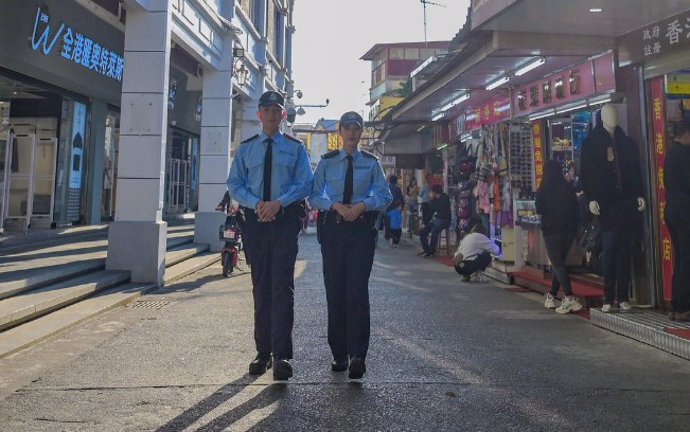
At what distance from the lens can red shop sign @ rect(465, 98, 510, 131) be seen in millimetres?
9273

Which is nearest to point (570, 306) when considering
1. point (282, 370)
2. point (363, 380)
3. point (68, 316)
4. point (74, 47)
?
point (363, 380)

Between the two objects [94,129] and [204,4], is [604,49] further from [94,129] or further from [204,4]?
[94,129]

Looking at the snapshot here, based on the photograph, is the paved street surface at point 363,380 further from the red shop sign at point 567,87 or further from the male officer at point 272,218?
the red shop sign at point 567,87

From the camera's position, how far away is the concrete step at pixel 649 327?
4.26m

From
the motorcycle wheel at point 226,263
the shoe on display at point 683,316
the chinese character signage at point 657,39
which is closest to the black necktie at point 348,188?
the shoe on display at point 683,316

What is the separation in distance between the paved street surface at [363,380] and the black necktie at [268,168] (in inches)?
53.4

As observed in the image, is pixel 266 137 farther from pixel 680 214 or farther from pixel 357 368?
pixel 680 214

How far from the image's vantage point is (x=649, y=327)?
4633 millimetres

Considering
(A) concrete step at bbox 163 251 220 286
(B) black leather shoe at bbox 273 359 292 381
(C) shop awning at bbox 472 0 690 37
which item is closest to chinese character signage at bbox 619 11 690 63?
(C) shop awning at bbox 472 0 690 37

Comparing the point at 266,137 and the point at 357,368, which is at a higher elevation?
the point at 266,137

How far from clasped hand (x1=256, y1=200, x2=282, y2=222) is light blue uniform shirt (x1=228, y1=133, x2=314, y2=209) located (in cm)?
17

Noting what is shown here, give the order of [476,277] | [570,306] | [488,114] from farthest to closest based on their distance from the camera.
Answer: [488,114] → [476,277] → [570,306]

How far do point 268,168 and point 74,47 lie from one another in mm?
8847

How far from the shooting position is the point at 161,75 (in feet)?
24.8
